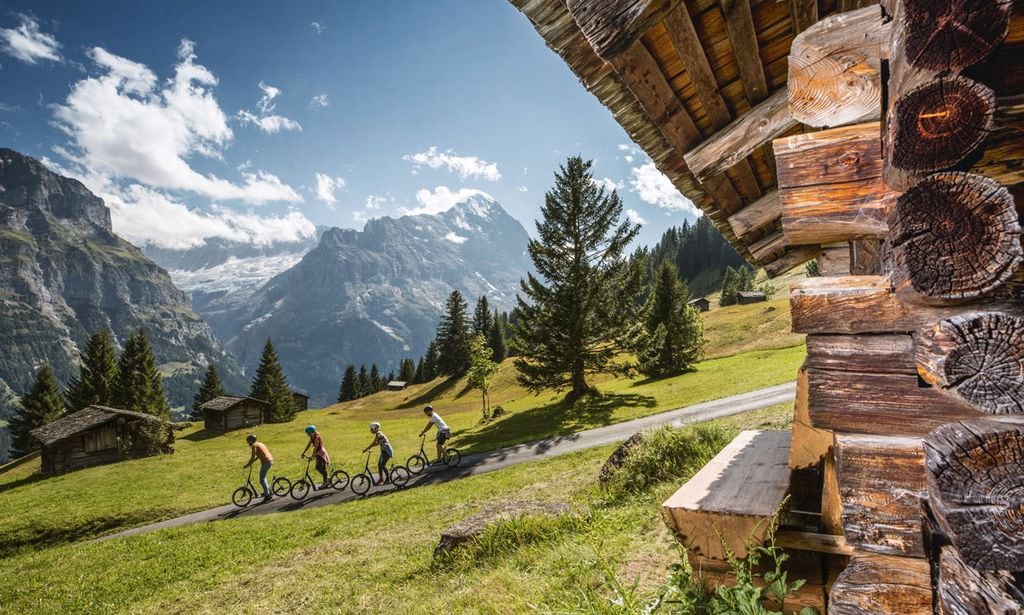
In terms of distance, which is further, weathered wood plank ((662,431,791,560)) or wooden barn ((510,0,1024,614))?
weathered wood plank ((662,431,791,560))

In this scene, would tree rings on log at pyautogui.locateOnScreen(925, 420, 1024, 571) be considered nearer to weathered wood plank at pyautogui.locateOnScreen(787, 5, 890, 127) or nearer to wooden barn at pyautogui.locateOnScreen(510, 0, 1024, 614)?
wooden barn at pyautogui.locateOnScreen(510, 0, 1024, 614)

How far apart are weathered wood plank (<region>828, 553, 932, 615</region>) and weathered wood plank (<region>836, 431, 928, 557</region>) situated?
5cm

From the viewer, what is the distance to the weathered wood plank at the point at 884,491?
163 centimetres

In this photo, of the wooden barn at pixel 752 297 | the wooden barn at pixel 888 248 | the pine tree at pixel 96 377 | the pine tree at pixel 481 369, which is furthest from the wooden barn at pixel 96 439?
the wooden barn at pixel 752 297

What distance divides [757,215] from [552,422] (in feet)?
67.9

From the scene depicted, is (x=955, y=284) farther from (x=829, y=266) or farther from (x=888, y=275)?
(x=829, y=266)

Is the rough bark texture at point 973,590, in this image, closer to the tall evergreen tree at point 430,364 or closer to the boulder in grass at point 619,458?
the boulder in grass at point 619,458

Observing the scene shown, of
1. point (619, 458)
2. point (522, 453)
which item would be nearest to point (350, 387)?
point (522, 453)

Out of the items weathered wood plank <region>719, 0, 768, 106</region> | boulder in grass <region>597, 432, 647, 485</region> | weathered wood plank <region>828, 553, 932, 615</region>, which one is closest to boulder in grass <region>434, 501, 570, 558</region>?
boulder in grass <region>597, 432, 647, 485</region>

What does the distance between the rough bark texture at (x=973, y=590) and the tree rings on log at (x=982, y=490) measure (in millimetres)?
73

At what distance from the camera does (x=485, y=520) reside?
22.1ft

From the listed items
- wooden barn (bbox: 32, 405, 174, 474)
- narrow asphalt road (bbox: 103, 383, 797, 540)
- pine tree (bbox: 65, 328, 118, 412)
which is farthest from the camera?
pine tree (bbox: 65, 328, 118, 412)

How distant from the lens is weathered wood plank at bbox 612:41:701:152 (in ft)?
7.39

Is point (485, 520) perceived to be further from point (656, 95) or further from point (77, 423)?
point (77, 423)
